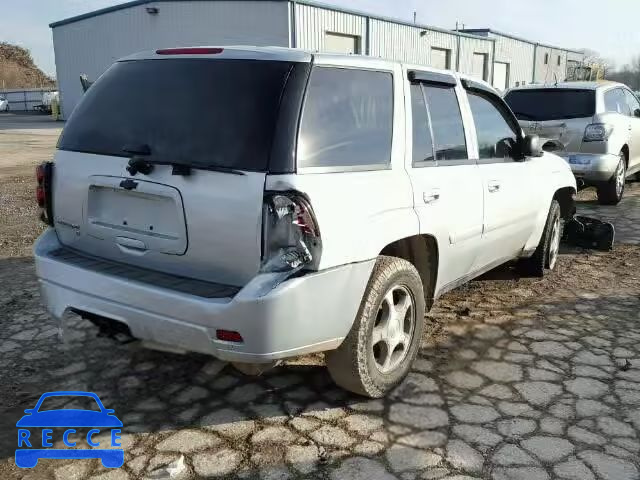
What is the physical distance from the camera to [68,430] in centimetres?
297

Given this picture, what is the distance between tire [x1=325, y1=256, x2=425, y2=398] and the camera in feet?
9.70

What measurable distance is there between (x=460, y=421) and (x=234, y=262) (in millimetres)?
1449

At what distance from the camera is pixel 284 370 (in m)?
3.58

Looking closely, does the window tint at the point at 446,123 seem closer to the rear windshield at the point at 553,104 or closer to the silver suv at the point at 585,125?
the silver suv at the point at 585,125

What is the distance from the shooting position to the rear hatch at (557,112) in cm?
809

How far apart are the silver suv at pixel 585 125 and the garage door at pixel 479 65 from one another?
995 inches

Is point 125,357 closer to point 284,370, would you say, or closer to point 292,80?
point 284,370

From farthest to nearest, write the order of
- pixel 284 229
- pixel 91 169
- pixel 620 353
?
pixel 620 353, pixel 91 169, pixel 284 229

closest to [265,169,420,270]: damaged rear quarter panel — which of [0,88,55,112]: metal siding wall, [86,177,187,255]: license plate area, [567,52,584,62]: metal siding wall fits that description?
[86,177,187,255]: license plate area

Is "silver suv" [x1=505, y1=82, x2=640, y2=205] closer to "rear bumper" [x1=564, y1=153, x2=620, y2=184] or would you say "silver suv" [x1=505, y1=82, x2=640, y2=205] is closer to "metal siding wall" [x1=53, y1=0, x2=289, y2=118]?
"rear bumper" [x1=564, y1=153, x2=620, y2=184]

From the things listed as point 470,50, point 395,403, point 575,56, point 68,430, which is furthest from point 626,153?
point 575,56

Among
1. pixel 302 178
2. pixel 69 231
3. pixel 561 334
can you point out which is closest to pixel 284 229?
pixel 302 178

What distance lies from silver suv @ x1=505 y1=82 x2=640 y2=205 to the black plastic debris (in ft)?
6.10

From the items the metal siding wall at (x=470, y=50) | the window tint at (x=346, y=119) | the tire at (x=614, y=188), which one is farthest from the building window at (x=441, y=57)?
the window tint at (x=346, y=119)
